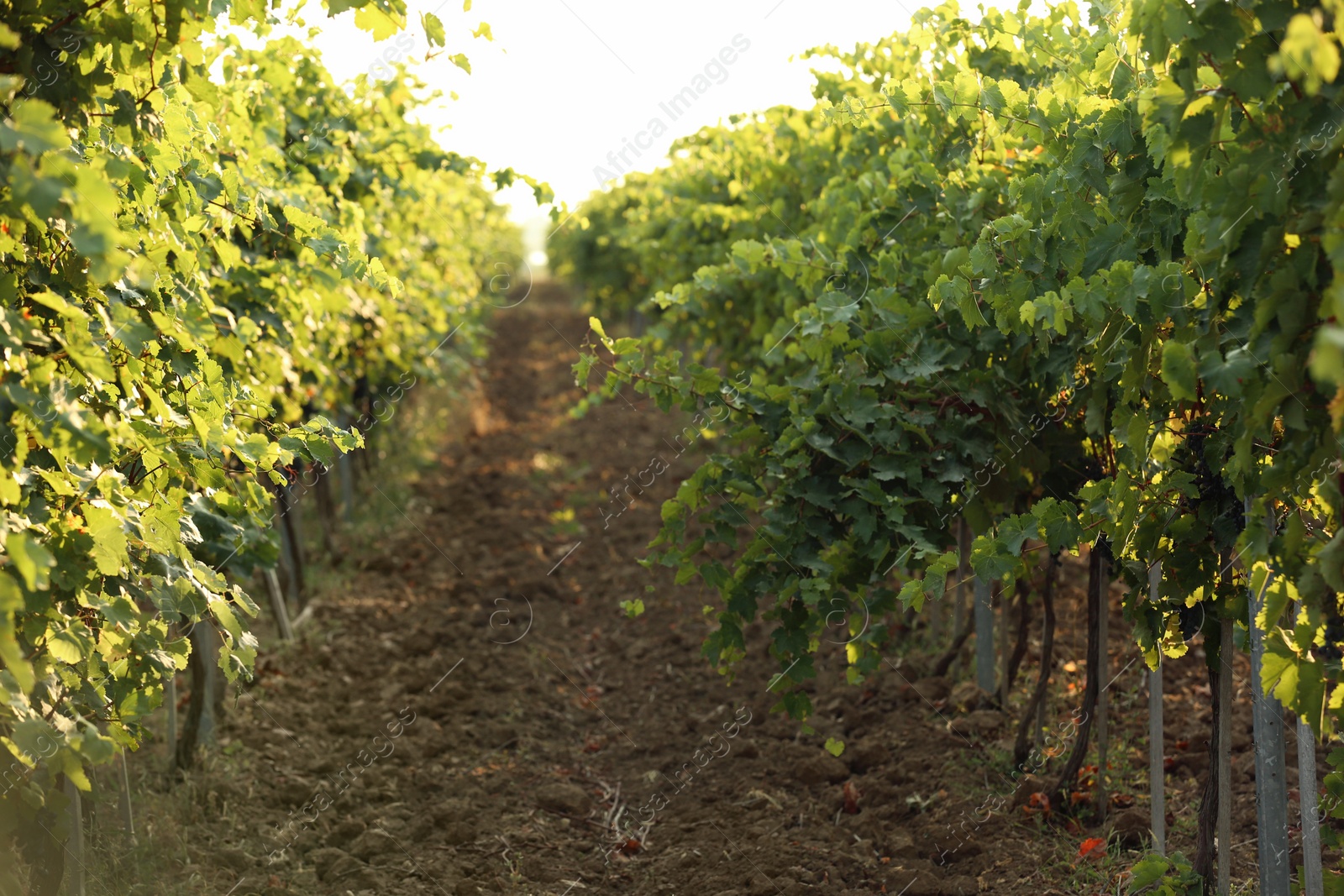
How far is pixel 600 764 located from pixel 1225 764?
9.84 ft

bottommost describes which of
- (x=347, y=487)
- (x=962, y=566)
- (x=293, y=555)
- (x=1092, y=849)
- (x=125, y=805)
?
(x=125, y=805)

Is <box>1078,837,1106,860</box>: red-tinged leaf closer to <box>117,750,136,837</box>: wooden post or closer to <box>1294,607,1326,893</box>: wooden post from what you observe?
<box>1294,607,1326,893</box>: wooden post

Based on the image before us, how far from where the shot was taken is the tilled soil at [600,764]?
13.0 ft

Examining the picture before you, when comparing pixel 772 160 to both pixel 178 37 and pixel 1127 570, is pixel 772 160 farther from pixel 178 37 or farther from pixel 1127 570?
pixel 178 37

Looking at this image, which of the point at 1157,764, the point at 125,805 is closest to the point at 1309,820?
the point at 1157,764

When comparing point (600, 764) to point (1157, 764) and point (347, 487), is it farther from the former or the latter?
point (347, 487)

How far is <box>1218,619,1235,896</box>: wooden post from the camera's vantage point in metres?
3.00

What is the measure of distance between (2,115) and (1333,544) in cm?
279

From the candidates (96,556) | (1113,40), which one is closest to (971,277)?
(1113,40)

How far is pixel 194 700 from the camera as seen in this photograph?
4.63m

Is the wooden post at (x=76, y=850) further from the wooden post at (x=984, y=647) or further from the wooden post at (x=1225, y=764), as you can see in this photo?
the wooden post at (x=984, y=647)

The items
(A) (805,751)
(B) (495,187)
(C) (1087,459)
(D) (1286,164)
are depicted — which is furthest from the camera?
(B) (495,187)

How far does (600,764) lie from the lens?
17.2ft

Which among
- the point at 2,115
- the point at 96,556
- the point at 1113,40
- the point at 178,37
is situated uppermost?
the point at 1113,40
